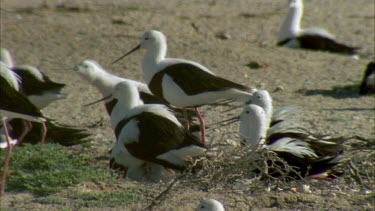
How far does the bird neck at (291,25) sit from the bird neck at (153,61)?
15.0 feet

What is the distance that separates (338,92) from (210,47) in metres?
2.05

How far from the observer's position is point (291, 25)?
47.1ft

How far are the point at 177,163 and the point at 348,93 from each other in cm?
370

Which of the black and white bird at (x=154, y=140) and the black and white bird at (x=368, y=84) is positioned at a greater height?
the black and white bird at (x=154, y=140)

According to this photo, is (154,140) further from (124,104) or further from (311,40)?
(311,40)

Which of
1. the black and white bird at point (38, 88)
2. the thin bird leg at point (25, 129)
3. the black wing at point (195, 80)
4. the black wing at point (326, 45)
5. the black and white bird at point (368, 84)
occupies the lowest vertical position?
the black wing at point (326, 45)

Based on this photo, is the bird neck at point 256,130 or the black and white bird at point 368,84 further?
the black and white bird at point 368,84

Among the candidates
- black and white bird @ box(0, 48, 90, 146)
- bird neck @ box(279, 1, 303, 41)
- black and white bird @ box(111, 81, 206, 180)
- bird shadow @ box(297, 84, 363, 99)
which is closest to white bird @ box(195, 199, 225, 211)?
black and white bird @ box(111, 81, 206, 180)

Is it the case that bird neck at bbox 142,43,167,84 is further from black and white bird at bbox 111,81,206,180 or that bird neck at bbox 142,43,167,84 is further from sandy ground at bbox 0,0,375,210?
black and white bird at bbox 111,81,206,180

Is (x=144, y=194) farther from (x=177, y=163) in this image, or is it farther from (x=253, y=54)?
(x=253, y=54)

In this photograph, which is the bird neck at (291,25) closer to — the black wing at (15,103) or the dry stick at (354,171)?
the dry stick at (354,171)

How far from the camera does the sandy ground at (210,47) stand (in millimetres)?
10328

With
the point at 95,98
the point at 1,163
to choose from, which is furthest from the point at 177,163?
the point at 95,98

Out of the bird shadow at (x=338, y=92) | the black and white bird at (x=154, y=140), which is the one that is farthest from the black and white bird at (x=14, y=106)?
the bird shadow at (x=338, y=92)
